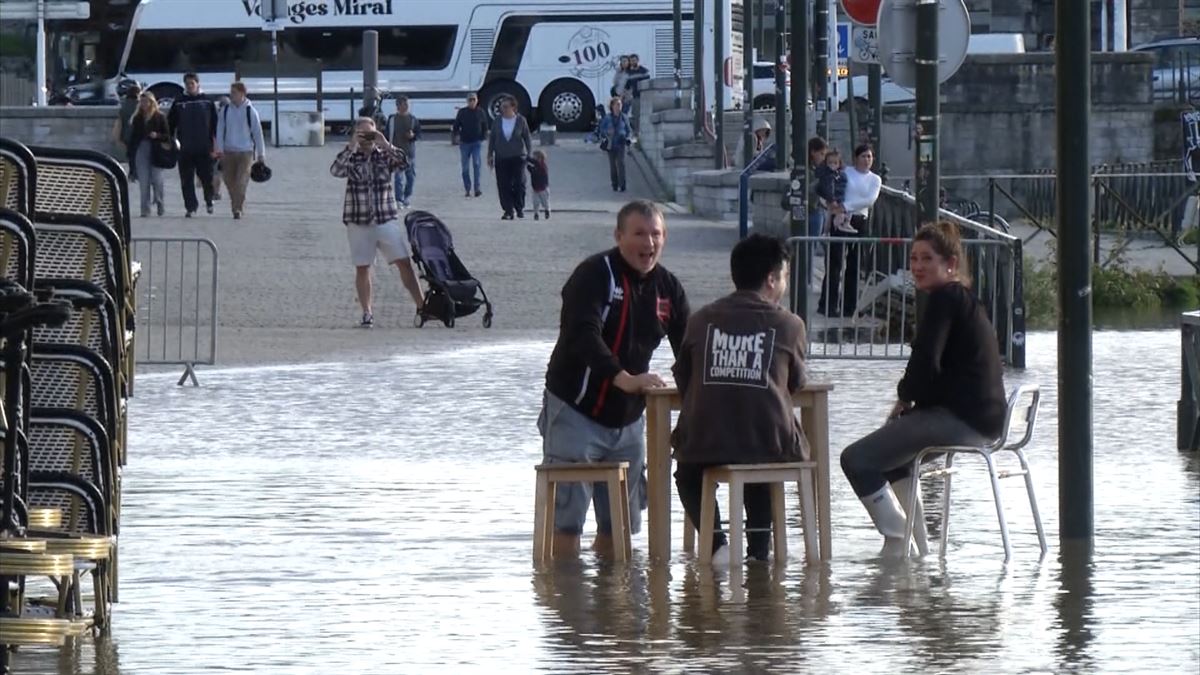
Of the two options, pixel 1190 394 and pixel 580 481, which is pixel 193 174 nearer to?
pixel 1190 394

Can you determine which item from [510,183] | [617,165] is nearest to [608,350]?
[510,183]

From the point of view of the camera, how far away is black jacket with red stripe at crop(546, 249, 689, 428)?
10.2 m

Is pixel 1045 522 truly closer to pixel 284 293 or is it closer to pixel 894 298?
pixel 894 298

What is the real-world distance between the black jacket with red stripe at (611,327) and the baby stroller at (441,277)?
38.0 feet

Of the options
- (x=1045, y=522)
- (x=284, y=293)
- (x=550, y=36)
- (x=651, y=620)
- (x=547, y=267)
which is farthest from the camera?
(x=550, y=36)

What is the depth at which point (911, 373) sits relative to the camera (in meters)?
10.3

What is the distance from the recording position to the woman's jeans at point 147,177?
31656 millimetres

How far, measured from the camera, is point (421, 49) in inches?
2125

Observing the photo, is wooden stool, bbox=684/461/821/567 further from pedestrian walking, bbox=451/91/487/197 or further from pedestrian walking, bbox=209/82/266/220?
pedestrian walking, bbox=451/91/487/197

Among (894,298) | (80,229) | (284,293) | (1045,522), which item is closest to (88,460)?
(80,229)

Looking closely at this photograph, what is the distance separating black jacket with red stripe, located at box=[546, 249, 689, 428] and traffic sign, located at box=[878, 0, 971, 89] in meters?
3.53

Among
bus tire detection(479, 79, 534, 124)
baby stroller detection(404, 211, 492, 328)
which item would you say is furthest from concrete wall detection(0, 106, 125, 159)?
baby stroller detection(404, 211, 492, 328)

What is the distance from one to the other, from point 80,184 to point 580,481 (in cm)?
285

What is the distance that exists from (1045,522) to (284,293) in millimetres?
14286
